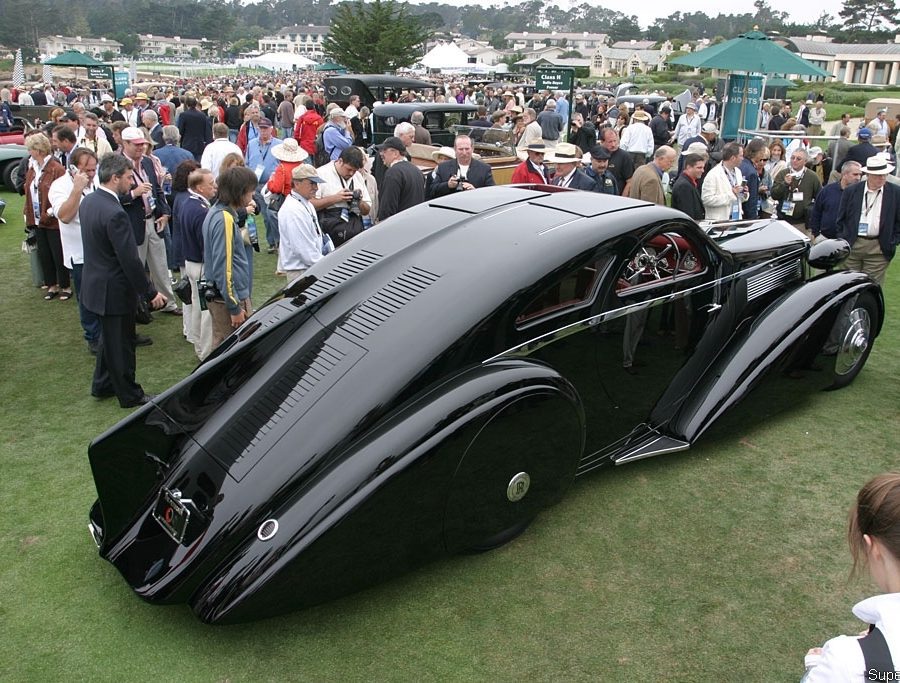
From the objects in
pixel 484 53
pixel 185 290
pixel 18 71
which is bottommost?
pixel 185 290

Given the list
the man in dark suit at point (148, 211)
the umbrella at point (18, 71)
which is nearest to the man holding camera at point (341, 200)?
the man in dark suit at point (148, 211)

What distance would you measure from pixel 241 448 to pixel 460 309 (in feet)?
4.09

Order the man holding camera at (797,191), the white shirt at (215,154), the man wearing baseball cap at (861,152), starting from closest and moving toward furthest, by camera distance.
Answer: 1. the man holding camera at (797,191)
2. the white shirt at (215,154)
3. the man wearing baseball cap at (861,152)

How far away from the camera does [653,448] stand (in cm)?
469

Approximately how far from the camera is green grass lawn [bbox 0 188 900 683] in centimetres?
327

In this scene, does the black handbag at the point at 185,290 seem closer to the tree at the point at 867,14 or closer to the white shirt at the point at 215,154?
the white shirt at the point at 215,154

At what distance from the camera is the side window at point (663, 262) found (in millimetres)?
4703

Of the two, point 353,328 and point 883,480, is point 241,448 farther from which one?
point 883,480

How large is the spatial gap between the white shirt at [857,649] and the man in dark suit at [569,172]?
6612 millimetres

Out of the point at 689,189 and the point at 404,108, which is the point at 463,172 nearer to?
the point at 689,189

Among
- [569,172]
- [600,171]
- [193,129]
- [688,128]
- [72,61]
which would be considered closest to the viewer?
[569,172]

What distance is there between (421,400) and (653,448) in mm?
1890

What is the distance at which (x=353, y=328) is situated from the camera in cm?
377

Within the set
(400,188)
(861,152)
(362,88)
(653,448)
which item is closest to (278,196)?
(400,188)
